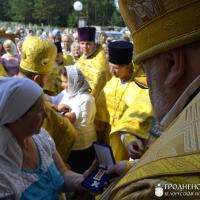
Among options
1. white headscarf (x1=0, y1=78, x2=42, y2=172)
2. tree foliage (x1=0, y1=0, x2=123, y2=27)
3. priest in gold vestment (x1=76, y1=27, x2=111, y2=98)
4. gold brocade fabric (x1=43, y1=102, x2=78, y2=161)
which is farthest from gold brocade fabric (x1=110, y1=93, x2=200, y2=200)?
tree foliage (x1=0, y1=0, x2=123, y2=27)

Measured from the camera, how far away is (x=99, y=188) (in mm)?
2043

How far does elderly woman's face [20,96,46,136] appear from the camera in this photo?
2314mm

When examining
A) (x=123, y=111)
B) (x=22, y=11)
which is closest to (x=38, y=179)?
(x=123, y=111)

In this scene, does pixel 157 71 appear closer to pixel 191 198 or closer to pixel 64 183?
pixel 191 198

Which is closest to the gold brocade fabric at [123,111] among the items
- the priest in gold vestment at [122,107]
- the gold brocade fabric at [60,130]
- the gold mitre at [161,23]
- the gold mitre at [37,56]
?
the priest in gold vestment at [122,107]

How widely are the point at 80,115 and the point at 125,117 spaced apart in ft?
2.79

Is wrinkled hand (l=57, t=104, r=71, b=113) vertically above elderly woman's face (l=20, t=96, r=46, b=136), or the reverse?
elderly woman's face (l=20, t=96, r=46, b=136)

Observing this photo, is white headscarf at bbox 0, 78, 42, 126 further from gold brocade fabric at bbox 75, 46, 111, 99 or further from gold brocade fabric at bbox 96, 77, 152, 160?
gold brocade fabric at bbox 75, 46, 111, 99

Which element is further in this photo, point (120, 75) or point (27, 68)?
point (120, 75)

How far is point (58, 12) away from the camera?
52750 millimetres

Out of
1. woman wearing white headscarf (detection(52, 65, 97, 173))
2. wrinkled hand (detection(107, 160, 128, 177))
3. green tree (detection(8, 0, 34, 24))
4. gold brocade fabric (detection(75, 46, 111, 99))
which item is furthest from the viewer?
green tree (detection(8, 0, 34, 24))

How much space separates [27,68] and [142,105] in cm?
123

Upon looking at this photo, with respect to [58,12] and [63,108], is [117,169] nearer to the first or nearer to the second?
[63,108]

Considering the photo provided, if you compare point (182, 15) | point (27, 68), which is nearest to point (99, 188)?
point (182, 15)
